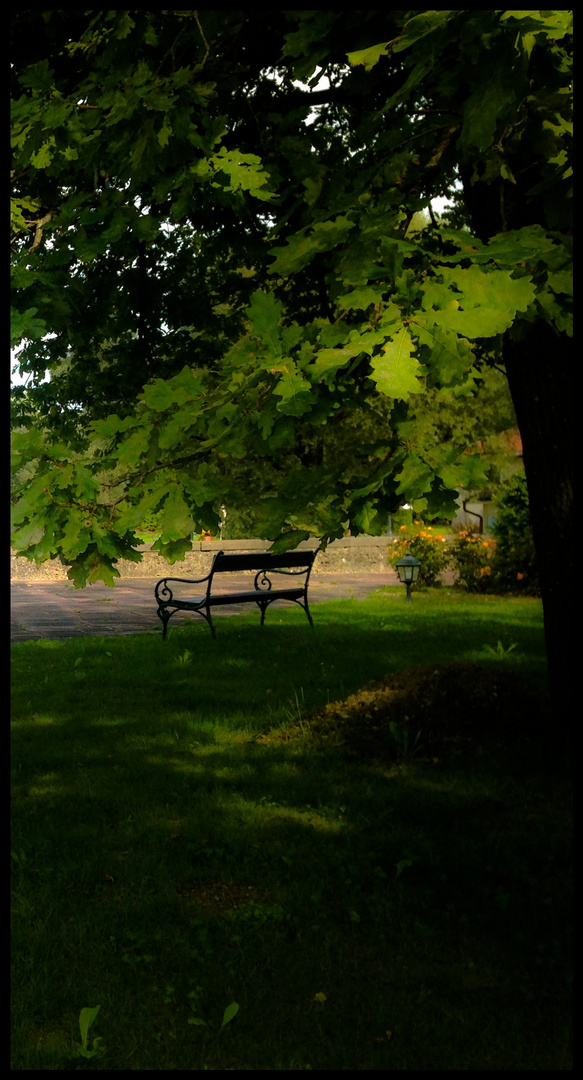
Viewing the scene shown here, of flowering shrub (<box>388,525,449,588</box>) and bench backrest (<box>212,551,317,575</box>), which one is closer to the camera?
bench backrest (<box>212,551,317,575</box>)

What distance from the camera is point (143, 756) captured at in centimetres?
573

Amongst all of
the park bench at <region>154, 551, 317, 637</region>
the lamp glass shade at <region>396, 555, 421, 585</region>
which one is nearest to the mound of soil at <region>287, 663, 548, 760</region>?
the park bench at <region>154, 551, 317, 637</region>

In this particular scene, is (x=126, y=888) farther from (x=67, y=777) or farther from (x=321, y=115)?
(x=321, y=115)

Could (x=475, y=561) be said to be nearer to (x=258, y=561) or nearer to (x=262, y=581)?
(x=262, y=581)

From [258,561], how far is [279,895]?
799 centimetres

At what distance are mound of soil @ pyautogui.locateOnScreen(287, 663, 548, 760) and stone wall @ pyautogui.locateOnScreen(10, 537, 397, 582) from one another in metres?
14.5

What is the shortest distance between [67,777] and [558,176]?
13.9 feet

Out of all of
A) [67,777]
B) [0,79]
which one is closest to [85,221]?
[0,79]

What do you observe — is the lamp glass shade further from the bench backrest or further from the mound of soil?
the mound of soil

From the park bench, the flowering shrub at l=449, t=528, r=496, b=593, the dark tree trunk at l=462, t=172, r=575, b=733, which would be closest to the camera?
the dark tree trunk at l=462, t=172, r=575, b=733

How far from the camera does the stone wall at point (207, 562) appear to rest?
21.9m

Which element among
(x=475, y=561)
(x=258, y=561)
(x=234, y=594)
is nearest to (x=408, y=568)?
(x=475, y=561)

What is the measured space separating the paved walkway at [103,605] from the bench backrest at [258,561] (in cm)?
153

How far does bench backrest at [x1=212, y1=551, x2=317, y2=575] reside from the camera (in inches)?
435
